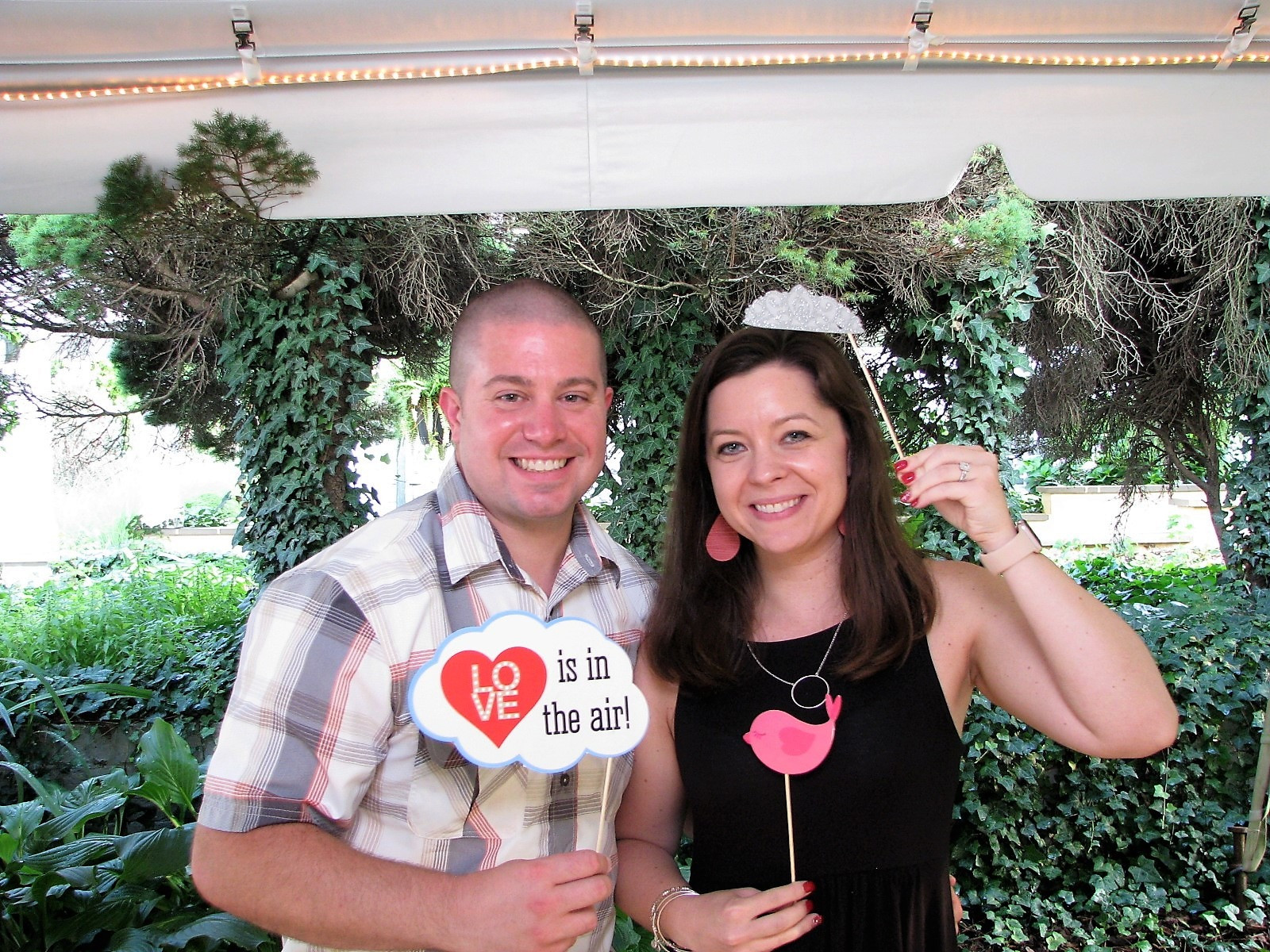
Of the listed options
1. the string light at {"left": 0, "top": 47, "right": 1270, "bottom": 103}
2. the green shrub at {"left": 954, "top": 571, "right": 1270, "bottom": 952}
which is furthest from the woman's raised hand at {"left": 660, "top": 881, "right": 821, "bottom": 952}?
the green shrub at {"left": 954, "top": 571, "right": 1270, "bottom": 952}

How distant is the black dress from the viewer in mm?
1498

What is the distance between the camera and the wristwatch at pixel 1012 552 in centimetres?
143

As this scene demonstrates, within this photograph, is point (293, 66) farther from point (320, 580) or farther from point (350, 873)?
point (350, 873)

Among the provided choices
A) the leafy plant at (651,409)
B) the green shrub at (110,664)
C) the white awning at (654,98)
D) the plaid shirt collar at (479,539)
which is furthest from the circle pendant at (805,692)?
the leafy plant at (651,409)

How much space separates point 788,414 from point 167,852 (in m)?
2.22

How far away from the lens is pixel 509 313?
1643 mm

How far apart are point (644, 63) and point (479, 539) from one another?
93cm

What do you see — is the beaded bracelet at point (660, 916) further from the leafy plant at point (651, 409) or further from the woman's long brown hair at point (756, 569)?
the leafy plant at point (651, 409)

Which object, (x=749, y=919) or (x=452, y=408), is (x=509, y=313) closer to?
(x=452, y=408)

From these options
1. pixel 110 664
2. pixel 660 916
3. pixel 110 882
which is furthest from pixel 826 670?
pixel 110 664

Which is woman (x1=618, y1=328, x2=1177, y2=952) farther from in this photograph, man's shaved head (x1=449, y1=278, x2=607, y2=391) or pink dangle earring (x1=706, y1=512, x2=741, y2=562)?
man's shaved head (x1=449, y1=278, x2=607, y2=391)

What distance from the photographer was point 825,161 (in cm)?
178

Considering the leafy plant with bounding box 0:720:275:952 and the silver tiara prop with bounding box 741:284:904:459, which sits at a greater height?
the silver tiara prop with bounding box 741:284:904:459

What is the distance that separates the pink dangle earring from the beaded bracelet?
1.97ft
